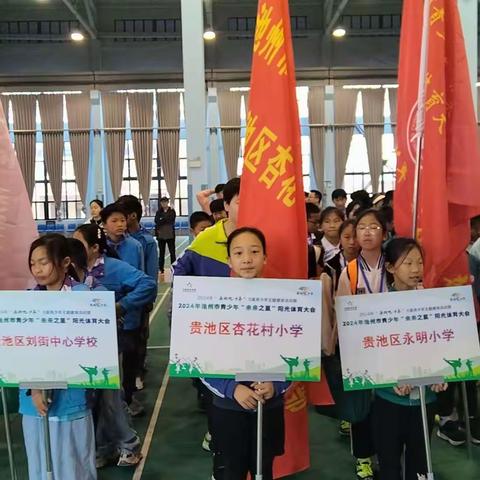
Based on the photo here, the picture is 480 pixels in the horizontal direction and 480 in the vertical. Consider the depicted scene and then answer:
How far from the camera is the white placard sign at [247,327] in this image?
1617 millimetres

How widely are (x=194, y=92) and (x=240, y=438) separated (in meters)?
5.74

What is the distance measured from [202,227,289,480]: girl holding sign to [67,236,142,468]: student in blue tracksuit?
1.04 meters

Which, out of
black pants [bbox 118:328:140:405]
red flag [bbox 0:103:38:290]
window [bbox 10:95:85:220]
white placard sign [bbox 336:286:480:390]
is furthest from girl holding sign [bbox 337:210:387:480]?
window [bbox 10:95:85:220]

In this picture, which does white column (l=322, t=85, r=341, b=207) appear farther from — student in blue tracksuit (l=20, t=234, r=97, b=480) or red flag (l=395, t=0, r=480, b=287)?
student in blue tracksuit (l=20, t=234, r=97, b=480)

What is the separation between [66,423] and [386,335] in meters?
1.22

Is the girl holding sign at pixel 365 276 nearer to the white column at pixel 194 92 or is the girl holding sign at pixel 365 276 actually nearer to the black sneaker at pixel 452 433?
the black sneaker at pixel 452 433

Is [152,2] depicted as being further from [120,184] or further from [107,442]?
[107,442]

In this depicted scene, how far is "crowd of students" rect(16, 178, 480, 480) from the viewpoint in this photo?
1796 millimetres

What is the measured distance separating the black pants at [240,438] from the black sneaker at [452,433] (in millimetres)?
1511

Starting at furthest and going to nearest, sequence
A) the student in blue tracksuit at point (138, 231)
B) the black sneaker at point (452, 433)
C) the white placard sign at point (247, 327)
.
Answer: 1. the student in blue tracksuit at point (138, 231)
2. the black sneaker at point (452, 433)
3. the white placard sign at point (247, 327)

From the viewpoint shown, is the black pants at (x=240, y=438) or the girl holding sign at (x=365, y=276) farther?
the girl holding sign at (x=365, y=276)

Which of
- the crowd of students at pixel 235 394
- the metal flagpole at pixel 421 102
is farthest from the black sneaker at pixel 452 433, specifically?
the metal flagpole at pixel 421 102

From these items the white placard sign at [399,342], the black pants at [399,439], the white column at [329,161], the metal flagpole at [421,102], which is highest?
the white column at [329,161]

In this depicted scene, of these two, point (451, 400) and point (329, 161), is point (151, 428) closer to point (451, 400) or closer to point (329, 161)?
point (451, 400)
